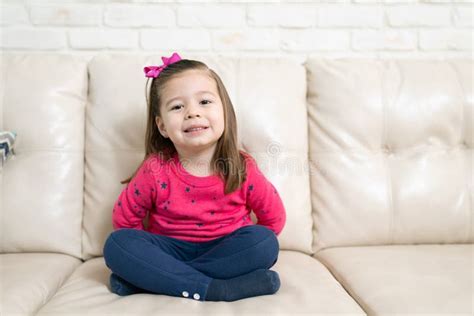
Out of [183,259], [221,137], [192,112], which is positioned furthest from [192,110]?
[183,259]

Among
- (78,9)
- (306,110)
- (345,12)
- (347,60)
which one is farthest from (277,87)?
(78,9)

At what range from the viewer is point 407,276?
1118mm

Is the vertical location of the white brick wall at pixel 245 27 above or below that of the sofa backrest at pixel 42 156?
above

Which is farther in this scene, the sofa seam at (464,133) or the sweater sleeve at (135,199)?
the sofa seam at (464,133)

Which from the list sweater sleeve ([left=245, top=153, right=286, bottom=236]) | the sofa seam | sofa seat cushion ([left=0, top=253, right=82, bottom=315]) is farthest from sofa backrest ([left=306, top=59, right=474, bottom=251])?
sofa seat cushion ([left=0, top=253, right=82, bottom=315])

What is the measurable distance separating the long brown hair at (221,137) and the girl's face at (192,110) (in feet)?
0.09

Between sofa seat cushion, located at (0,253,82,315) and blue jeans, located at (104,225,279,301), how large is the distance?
158mm

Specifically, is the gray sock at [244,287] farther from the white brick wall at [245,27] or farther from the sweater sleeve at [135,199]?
the white brick wall at [245,27]

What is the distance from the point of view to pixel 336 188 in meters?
1.43

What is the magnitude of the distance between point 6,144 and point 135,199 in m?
0.41

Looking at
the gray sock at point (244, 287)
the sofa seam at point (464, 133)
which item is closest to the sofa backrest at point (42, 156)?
the gray sock at point (244, 287)

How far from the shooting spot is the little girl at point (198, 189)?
3.78 ft

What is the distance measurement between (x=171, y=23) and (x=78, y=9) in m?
0.34

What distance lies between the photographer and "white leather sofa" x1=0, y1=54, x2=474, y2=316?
1.36 m
